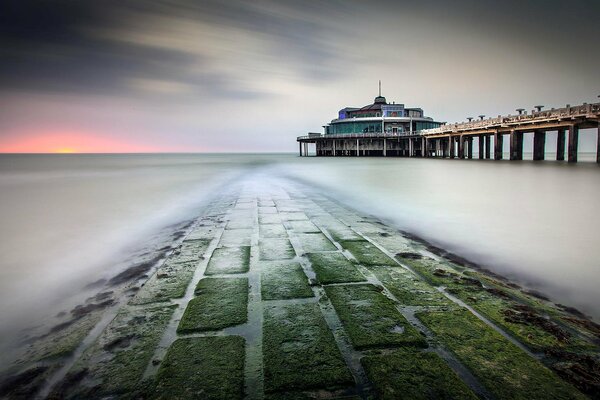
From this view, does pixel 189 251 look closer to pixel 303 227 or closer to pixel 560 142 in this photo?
pixel 303 227

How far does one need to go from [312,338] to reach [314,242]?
3.66m

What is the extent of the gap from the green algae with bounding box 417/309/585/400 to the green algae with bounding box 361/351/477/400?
0.24 metres

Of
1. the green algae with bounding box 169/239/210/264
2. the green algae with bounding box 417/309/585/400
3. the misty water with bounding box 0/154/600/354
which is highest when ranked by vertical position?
the green algae with bounding box 169/239/210/264

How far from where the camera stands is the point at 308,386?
2.63 meters

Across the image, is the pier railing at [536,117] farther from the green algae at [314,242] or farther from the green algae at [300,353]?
the green algae at [300,353]

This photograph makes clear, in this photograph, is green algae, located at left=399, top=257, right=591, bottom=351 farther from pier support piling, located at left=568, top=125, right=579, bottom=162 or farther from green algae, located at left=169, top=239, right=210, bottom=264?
pier support piling, located at left=568, top=125, right=579, bottom=162

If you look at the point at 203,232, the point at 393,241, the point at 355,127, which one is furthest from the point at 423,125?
the point at 203,232

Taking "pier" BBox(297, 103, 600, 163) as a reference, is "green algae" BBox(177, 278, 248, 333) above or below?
below

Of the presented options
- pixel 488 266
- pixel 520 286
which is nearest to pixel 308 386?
pixel 520 286

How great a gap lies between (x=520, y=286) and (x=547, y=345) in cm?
233

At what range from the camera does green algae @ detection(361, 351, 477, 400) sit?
99.1 inches

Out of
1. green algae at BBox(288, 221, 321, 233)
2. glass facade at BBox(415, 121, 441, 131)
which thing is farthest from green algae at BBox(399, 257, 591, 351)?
glass facade at BBox(415, 121, 441, 131)

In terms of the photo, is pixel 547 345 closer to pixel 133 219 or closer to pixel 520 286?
pixel 520 286

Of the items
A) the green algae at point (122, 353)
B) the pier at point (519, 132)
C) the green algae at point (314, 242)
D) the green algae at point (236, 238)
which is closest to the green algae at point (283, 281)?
the green algae at point (314, 242)
